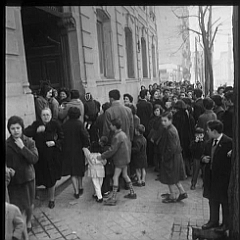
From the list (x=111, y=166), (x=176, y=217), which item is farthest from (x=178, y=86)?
(x=176, y=217)

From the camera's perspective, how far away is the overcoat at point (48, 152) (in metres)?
2.31

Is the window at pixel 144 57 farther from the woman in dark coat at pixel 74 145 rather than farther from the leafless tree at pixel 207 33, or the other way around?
the woman in dark coat at pixel 74 145

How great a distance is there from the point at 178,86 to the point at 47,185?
4.73ft

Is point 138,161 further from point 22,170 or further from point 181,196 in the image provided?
point 22,170

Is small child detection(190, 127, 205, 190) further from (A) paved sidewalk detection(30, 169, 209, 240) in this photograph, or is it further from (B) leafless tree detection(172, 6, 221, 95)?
(B) leafless tree detection(172, 6, 221, 95)

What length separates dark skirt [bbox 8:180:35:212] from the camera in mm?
2246

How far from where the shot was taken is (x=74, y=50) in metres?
2.48

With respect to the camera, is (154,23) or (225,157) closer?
(225,157)

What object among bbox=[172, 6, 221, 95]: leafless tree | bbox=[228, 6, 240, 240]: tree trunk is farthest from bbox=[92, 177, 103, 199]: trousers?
bbox=[172, 6, 221, 95]: leafless tree

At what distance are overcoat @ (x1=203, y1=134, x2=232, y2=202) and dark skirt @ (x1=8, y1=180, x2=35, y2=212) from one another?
4.86ft

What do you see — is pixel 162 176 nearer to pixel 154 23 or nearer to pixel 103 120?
pixel 103 120
